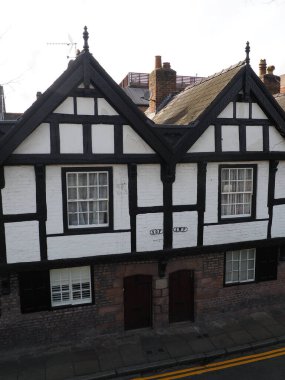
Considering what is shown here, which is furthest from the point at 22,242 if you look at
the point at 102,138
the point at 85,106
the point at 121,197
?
the point at 85,106

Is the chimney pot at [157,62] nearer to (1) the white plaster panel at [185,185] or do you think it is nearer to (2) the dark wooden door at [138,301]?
(1) the white plaster panel at [185,185]

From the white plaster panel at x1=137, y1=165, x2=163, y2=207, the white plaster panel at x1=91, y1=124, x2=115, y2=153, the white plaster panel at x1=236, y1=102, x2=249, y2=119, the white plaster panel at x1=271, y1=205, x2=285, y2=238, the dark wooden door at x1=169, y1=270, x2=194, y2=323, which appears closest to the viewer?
the white plaster panel at x1=91, y1=124, x2=115, y2=153

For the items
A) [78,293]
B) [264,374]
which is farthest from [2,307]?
[264,374]

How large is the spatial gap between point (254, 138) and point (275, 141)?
0.79 m

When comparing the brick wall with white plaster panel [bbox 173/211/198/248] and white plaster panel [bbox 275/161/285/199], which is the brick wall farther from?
white plaster panel [bbox 275/161/285/199]

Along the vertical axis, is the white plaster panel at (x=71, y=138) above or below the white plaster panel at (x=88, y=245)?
above

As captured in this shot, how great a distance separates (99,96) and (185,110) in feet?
12.8

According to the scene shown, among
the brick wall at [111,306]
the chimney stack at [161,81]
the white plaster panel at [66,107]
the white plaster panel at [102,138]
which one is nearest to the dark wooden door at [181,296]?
the brick wall at [111,306]

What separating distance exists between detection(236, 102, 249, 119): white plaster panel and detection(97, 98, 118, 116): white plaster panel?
389 centimetres

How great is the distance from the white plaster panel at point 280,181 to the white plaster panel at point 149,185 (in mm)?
4022

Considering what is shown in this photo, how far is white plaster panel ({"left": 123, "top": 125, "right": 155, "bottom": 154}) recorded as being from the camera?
364 inches

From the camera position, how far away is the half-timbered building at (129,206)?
8734 mm

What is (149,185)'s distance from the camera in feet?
31.7

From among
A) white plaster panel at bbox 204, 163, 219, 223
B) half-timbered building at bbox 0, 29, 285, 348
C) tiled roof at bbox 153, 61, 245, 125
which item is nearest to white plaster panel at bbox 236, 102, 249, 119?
half-timbered building at bbox 0, 29, 285, 348
